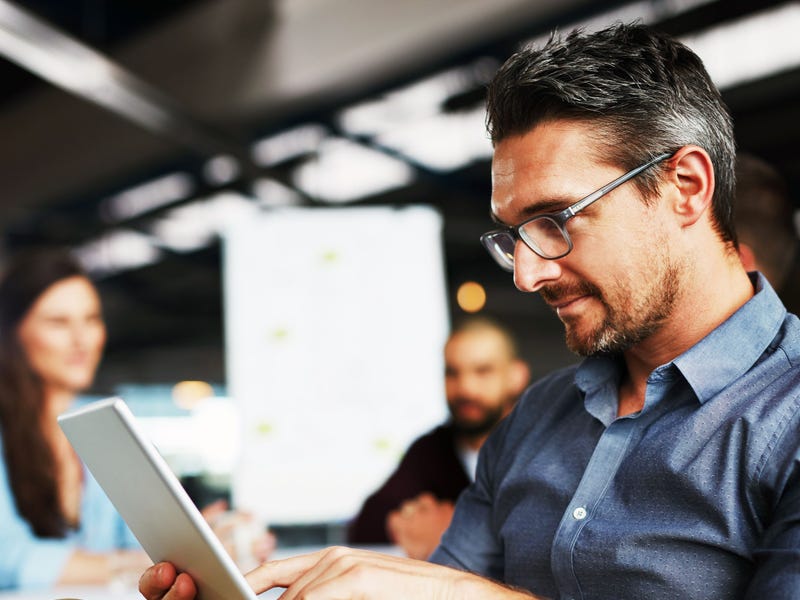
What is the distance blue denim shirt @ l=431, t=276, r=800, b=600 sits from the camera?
114 cm

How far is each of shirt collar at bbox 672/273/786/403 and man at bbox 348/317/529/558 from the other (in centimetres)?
206

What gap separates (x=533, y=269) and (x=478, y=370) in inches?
97.2

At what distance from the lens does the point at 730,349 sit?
128cm

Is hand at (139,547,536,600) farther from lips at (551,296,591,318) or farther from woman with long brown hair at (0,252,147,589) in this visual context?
woman with long brown hair at (0,252,147,589)

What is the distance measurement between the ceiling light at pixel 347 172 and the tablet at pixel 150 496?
5.83m

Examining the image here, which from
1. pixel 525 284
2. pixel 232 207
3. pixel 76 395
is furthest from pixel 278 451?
pixel 232 207

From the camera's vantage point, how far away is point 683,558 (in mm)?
1184

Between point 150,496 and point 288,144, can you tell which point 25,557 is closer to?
point 150,496

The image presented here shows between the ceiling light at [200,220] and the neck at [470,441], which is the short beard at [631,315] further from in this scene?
the ceiling light at [200,220]

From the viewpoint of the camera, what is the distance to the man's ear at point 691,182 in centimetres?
133

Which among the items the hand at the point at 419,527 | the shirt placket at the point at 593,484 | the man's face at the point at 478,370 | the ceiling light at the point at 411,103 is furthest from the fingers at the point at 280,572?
the ceiling light at the point at 411,103

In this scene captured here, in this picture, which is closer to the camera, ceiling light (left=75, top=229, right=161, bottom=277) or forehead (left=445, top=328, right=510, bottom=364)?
forehead (left=445, top=328, right=510, bottom=364)

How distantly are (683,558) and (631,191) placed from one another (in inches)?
20.8

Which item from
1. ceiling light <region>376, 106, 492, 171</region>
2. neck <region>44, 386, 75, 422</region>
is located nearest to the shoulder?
neck <region>44, 386, 75, 422</region>
